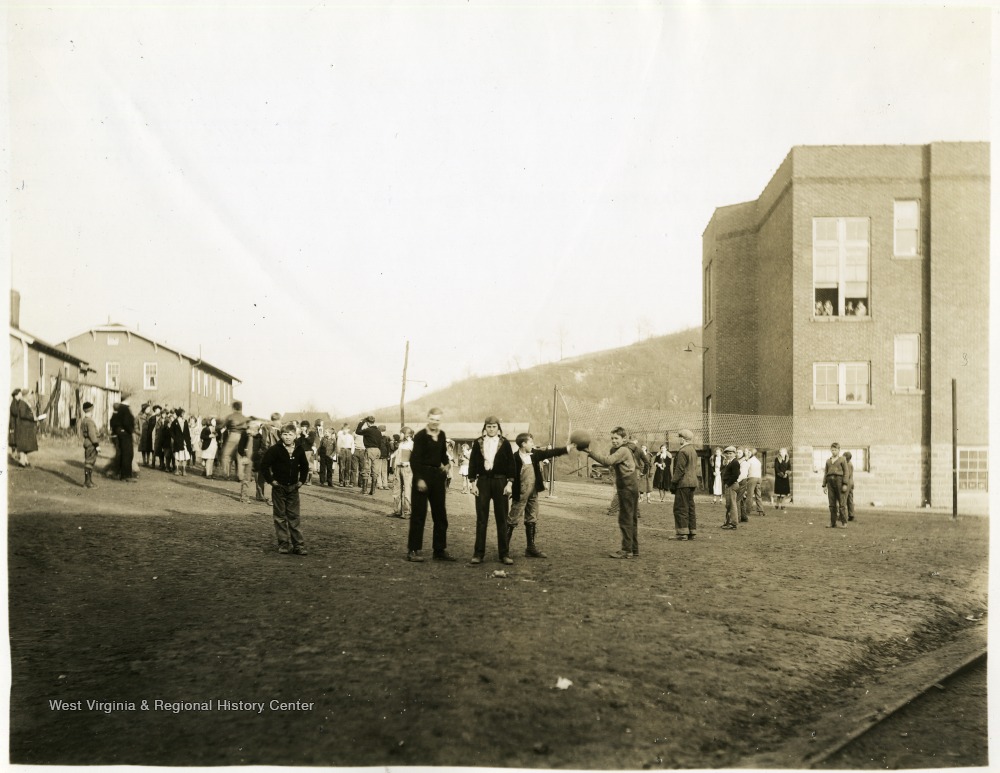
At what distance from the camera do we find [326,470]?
21.2 feet

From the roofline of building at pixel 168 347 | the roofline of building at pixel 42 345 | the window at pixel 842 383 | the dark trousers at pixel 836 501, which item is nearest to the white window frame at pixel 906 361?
the dark trousers at pixel 836 501

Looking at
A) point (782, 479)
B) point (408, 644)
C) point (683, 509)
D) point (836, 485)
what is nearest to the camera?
point (408, 644)

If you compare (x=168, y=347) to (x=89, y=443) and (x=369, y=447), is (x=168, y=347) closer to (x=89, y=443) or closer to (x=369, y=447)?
(x=89, y=443)

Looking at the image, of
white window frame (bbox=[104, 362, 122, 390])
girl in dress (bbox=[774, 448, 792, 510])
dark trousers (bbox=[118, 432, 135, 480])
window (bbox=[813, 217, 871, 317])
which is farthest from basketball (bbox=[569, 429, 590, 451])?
girl in dress (bbox=[774, 448, 792, 510])

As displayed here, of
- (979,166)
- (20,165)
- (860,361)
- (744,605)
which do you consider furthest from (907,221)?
(20,165)

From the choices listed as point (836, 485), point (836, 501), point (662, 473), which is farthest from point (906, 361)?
point (662, 473)

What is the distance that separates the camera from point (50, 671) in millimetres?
3631

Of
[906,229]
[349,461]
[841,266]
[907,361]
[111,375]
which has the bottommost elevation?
[349,461]

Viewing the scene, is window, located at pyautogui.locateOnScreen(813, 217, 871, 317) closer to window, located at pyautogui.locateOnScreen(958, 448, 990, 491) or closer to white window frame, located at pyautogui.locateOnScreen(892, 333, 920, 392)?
white window frame, located at pyautogui.locateOnScreen(892, 333, 920, 392)

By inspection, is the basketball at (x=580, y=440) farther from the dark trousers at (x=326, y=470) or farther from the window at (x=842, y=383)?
the window at (x=842, y=383)

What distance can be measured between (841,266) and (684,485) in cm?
369

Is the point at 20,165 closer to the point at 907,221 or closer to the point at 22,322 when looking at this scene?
the point at 22,322

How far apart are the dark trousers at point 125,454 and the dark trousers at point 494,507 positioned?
2.70 m

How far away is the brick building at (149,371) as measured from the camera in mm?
4105
